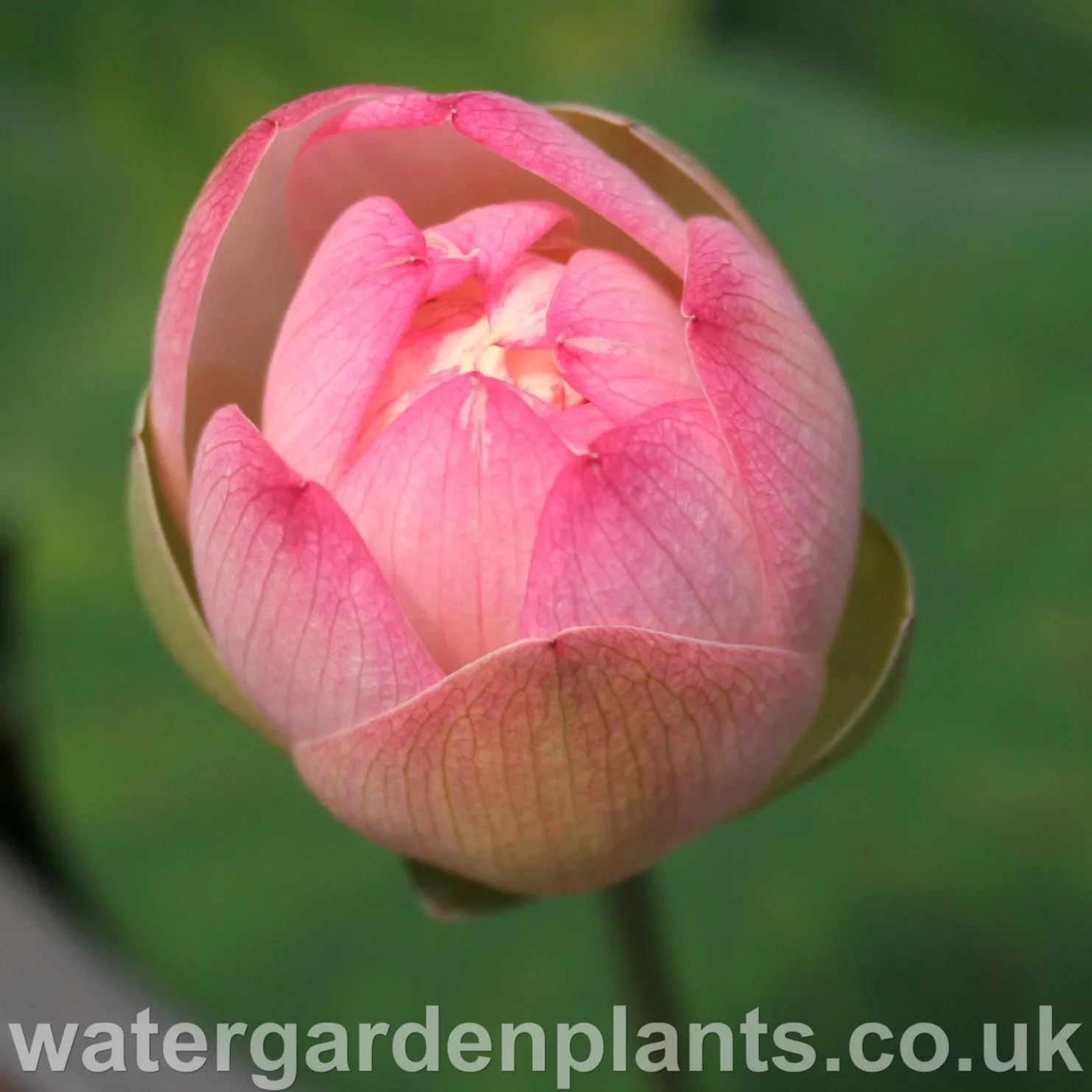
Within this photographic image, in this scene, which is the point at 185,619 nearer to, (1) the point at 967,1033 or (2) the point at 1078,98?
(1) the point at 967,1033

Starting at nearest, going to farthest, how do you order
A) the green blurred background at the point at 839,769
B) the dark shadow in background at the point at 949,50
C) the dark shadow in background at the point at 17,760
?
the green blurred background at the point at 839,769, the dark shadow in background at the point at 17,760, the dark shadow in background at the point at 949,50

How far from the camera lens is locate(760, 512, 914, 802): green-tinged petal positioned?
349 millimetres

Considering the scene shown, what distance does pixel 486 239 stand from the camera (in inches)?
12.8

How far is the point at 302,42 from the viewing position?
34.4 inches

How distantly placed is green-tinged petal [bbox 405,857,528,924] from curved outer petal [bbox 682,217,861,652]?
115mm

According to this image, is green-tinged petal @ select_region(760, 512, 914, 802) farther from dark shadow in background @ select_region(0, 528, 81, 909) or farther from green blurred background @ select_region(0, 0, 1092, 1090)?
dark shadow in background @ select_region(0, 528, 81, 909)

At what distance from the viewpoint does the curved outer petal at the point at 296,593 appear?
0.95 ft

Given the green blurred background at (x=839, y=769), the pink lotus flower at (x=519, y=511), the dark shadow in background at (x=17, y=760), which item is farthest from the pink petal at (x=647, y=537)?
the dark shadow in background at (x=17, y=760)

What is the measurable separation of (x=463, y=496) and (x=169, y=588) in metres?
0.11

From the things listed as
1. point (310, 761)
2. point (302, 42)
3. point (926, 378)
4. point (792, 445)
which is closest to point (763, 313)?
point (792, 445)

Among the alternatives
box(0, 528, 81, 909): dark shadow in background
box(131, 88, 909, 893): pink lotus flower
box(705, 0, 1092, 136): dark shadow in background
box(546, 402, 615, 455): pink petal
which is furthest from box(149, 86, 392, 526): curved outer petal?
box(705, 0, 1092, 136): dark shadow in background

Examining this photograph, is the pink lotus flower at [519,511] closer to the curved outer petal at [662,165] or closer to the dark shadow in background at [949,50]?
the curved outer petal at [662,165]

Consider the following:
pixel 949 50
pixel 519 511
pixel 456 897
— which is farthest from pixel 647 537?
pixel 949 50

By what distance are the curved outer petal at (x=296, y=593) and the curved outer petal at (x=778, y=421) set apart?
90 mm
